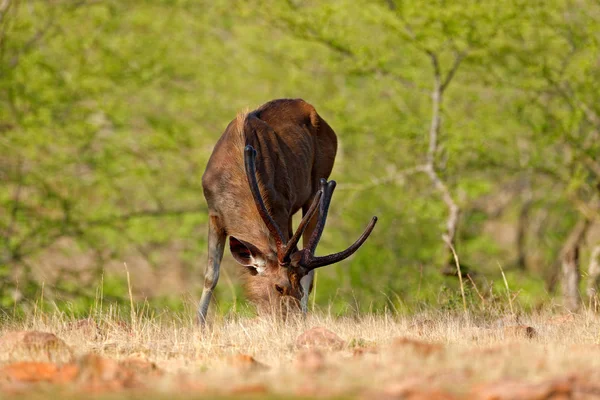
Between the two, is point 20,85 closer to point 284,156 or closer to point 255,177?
point 284,156

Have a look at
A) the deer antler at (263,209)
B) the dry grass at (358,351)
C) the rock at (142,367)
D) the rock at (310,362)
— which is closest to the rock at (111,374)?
the rock at (142,367)

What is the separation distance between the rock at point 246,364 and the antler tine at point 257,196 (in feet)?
9.54

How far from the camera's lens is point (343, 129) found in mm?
18188

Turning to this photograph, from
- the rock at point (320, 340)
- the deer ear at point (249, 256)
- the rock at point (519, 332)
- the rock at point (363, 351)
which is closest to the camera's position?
the rock at point (363, 351)

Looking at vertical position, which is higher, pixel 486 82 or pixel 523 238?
pixel 486 82

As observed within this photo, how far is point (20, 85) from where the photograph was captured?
17.9m

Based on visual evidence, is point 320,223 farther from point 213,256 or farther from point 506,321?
point 506,321

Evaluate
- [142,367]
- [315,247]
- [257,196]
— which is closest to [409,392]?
[142,367]

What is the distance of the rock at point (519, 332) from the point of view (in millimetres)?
7496

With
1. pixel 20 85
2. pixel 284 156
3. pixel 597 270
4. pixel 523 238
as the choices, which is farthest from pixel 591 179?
pixel 20 85

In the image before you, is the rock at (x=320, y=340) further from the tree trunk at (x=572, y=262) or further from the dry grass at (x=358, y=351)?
the tree trunk at (x=572, y=262)

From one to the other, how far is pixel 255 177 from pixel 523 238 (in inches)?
510

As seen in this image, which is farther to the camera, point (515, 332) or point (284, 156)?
point (284, 156)

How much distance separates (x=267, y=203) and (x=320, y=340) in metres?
2.90
